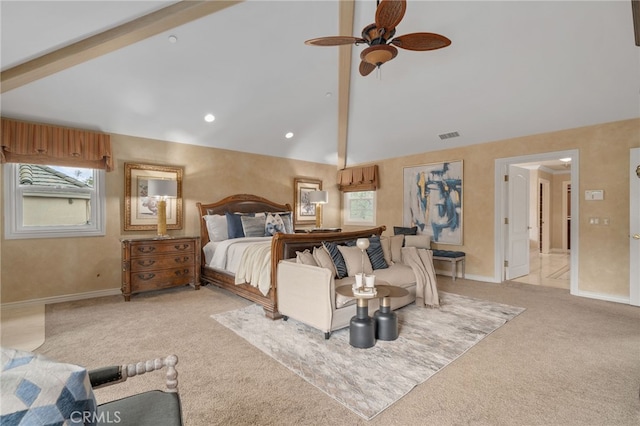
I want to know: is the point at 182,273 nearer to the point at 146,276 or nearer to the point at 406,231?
the point at 146,276

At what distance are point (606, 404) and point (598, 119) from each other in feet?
13.0

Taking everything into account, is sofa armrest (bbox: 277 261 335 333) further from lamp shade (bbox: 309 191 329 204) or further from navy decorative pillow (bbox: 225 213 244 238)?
lamp shade (bbox: 309 191 329 204)

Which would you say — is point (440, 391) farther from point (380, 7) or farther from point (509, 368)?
point (380, 7)

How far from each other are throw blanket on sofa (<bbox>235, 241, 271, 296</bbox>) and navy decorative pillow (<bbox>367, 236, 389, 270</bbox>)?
1242mm

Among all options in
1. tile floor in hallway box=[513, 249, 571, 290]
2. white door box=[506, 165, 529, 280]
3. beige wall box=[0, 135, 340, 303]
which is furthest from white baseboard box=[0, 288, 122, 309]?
tile floor in hallway box=[513, 249, 571, 290]

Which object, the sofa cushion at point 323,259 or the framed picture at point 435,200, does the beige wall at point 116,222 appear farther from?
the sofa cushion at point 323,259

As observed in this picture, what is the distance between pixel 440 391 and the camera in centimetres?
207

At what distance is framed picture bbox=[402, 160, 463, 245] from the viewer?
225 inches

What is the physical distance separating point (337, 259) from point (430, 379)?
1.55 meters

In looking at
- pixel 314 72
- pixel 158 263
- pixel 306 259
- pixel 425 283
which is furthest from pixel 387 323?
pixel 314 72

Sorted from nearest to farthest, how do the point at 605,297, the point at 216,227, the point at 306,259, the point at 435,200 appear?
the point at 306,259 → the point at 605,297 → the point at 216,227 → the point at 435,200

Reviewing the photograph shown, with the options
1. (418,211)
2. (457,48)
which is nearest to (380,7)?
A: (457,48)

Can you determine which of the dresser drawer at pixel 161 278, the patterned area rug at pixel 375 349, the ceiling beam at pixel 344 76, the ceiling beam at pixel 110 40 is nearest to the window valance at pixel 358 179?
the ceiling beam at pixel 344 76

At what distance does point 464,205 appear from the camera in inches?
222
